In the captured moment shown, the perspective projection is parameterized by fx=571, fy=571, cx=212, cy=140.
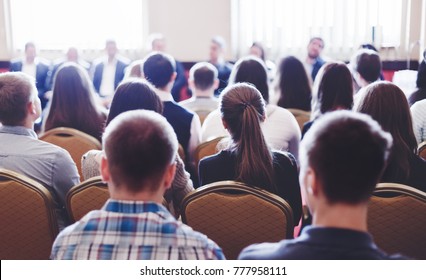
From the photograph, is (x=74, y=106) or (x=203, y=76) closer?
(x=74, y=106)

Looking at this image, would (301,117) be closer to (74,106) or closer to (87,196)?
(74,106)

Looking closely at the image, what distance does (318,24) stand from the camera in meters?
8.02

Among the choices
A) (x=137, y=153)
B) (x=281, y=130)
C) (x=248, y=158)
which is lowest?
(x=281, y=130)

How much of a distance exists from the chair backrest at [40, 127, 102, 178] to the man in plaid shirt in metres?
2.02

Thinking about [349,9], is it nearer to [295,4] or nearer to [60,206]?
[295,4]

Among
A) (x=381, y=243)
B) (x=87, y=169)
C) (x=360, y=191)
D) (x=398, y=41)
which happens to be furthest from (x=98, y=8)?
(x=360, y=191)

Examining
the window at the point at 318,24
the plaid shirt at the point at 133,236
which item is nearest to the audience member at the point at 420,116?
the plaid shirt at the point at 133,236

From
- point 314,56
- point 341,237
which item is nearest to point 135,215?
point 341,237

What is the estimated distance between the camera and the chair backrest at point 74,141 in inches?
137

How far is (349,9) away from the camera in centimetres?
789

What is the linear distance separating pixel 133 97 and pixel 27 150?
2.04ft

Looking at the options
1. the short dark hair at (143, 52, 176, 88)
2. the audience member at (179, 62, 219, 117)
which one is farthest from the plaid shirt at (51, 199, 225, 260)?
the audience member at (179, 62, 219, 117)

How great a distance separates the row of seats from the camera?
2.10 m
